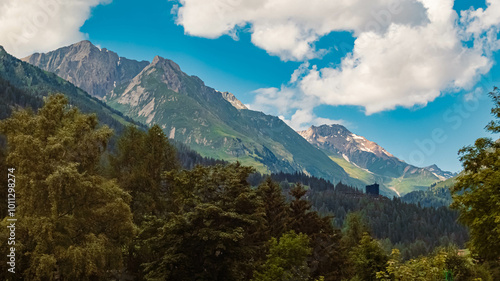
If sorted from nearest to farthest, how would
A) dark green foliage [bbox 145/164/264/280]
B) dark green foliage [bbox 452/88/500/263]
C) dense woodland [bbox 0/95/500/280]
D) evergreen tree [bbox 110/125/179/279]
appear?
dark green foliage [bbox 452/88/500/263], dense woodland [bbox 0/95/500/280], dark green foliage [bbox 145/164/264/280], evergreen tree [bbox 110/125/179/279]

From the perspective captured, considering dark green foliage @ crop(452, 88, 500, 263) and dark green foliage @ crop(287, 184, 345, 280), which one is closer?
dark green foliage @ crop(452, 88, 500, 263)

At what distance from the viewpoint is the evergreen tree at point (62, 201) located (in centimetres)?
2772

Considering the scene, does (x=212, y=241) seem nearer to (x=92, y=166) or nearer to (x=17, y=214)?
(x=92, y=166)

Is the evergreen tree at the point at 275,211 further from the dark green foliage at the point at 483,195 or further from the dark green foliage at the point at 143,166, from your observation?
the dark green foliage at the point at 483,195

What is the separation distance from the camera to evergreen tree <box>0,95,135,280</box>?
1091 inches

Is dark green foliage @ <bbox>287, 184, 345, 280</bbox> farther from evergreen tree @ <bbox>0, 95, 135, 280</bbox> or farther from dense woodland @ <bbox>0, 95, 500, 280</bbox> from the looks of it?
evergreen tree @ <bbox>0, 95, 135, 280</bbox>

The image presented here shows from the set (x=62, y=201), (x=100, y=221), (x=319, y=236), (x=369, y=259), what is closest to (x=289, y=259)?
(x=369, y=259)

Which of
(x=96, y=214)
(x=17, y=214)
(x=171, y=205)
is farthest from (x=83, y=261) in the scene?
(x=171, y=205)

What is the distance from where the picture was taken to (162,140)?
47156 millimetres

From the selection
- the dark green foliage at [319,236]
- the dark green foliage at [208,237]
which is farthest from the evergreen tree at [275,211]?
the dark green foliage at [208,237]

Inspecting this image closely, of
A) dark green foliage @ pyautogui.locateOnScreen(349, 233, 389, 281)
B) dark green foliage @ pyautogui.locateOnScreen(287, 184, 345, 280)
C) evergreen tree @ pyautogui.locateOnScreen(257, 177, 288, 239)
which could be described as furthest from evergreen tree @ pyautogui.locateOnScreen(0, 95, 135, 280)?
dark green foliage @ pyautogui.locateOnScreen(349, 233, 389, 281)

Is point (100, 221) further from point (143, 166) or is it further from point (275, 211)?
point (275, 211)

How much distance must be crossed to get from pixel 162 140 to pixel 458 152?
3257cm

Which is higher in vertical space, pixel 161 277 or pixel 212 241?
pixel 212 241
